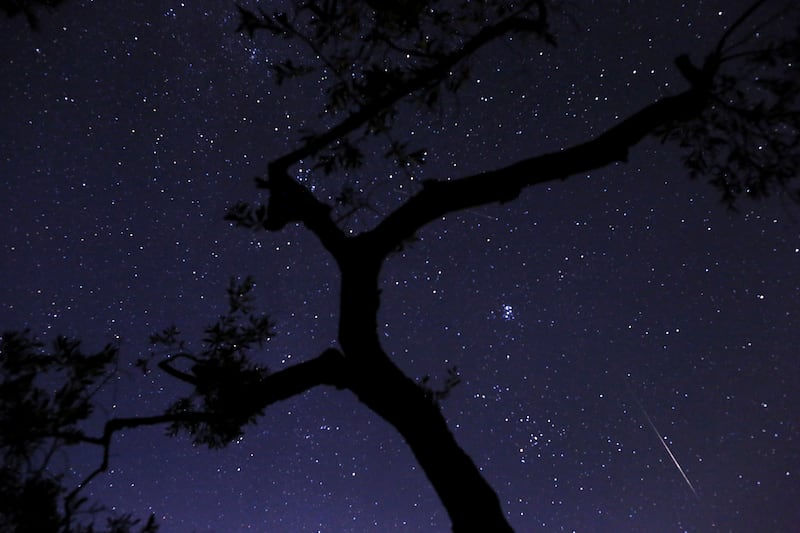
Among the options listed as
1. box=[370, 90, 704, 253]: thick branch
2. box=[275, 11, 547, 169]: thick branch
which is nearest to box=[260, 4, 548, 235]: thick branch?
box=[275, 11, 547, 169]: thick branch

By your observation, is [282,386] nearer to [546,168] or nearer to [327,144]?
[327,144]

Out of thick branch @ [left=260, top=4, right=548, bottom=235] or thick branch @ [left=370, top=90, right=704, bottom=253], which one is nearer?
thick branch @ [left=370, top=90, right=704, bottom=253]

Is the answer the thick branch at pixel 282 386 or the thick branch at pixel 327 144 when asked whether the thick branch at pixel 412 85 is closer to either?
the thick branch at pixel 327 144

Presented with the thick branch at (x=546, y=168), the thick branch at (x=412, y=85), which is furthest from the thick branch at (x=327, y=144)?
the thick branch at (x=546, y=168)

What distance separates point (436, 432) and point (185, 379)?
2.02 meters

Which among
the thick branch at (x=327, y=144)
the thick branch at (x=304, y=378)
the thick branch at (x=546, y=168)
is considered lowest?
the thick branch at (x=304, y=378)

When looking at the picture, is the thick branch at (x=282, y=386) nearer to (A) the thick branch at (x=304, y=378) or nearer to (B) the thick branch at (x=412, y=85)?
(A) the thick branch at (x=304, y=378)

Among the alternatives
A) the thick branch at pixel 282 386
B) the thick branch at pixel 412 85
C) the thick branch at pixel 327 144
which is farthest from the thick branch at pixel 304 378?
the thick branch at pixel 412 85

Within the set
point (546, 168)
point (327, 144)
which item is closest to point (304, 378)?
point (327, 144)

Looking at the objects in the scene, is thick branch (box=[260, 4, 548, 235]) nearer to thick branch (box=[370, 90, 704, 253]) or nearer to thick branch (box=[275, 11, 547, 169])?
thick branch (box=[275, 11, 547, 169])

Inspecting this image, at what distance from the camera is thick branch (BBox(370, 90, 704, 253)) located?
13.5 feet

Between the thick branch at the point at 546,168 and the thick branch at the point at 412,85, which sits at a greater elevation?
the thick branch at the point at 412,85

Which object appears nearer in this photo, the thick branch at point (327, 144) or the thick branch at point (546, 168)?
the thick branch at point (546, 168)

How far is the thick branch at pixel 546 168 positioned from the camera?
4.11 meters
